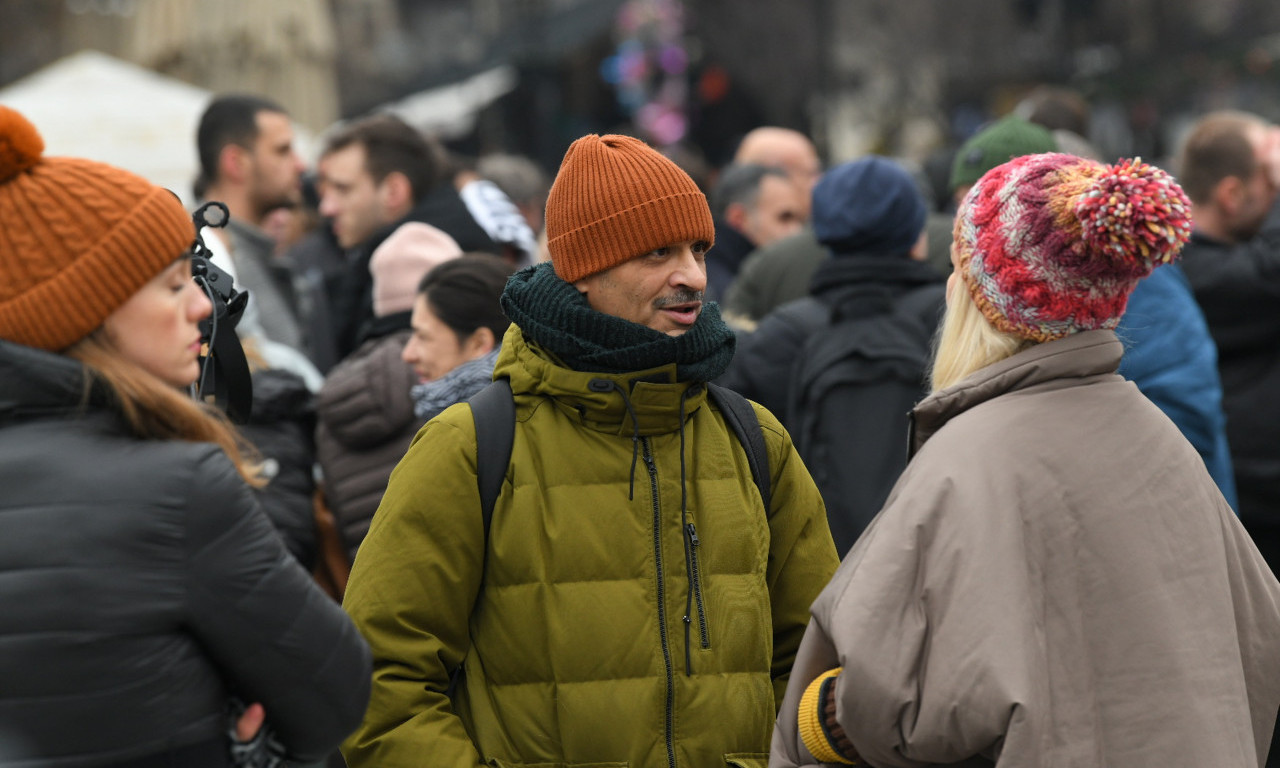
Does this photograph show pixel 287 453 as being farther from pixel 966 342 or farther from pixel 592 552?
pixel 966 342

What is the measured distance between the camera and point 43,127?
8781mm

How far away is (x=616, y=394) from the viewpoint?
274 cm

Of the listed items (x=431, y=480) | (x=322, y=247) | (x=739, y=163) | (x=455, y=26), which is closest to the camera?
(x=431, y=480)

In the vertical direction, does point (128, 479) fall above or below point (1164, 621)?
above

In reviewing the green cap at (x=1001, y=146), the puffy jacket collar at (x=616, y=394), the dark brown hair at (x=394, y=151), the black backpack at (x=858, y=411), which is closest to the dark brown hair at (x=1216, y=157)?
the green cap at (x=1001, y=146)

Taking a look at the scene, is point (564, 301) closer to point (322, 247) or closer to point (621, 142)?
point (621, 142)

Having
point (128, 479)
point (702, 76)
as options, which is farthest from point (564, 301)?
point (702, 76)

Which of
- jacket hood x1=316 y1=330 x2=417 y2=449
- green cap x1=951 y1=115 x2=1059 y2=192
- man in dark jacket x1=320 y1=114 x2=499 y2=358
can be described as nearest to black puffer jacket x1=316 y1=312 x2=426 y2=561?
jacket hood x1=316 y1=330 x2=417 y2=449

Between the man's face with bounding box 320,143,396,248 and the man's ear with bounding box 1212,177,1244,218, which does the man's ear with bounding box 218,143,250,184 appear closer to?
the man's face with bounding box 320,143,396,248

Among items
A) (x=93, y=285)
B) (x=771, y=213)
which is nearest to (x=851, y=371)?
(x=93, y=285)

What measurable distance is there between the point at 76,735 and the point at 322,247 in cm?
670

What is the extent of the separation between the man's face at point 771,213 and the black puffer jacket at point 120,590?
5295 millimetres

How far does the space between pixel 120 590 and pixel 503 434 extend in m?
0.83

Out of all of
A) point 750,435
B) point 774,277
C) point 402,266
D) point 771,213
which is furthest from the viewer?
point 771,213
